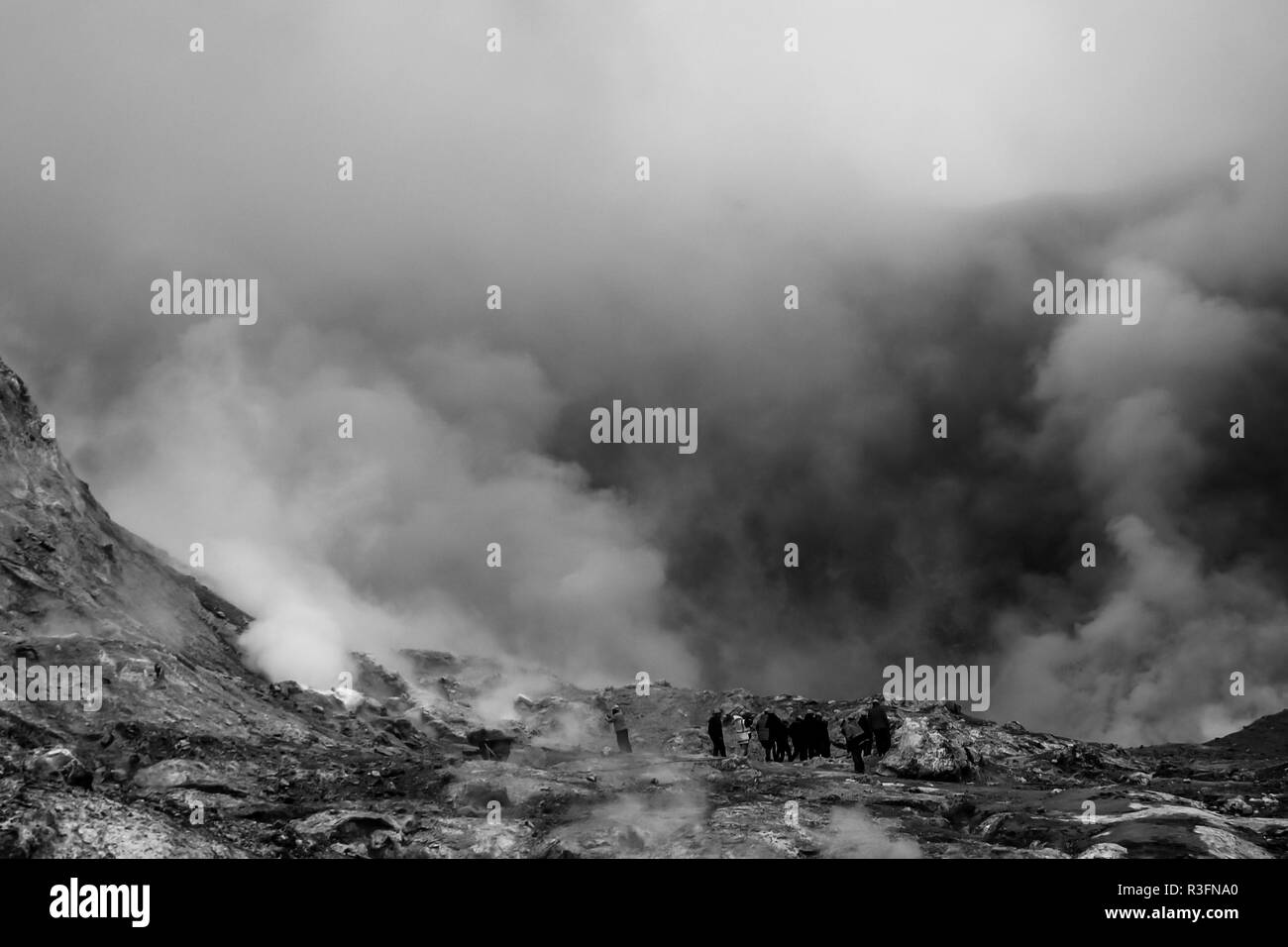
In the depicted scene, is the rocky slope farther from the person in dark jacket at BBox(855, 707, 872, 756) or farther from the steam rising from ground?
the person in dark jacket at BBox(855, 707, 872, 756)

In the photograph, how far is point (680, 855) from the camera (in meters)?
19.9

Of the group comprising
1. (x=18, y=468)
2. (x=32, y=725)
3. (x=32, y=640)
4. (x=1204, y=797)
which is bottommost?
(x=1204, y=797)

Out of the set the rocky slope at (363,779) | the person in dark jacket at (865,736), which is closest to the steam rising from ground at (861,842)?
the rocky slope at (363,779)

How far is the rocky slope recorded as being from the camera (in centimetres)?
1970

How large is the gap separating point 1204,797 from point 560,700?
30.7 meters

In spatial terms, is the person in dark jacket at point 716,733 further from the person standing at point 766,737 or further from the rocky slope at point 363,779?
the rocky slope at point 363,779

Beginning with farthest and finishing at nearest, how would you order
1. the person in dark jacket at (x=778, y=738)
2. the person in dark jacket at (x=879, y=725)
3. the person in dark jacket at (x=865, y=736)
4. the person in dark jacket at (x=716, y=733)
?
the person in dark jacket at (x=778, y=738)
the person in dark jacket at (x=716, y=733)
the person in dark jacket at (x=865, y=736)
the person in dark jacket at (x=879, y=725)

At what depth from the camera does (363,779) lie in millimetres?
24141

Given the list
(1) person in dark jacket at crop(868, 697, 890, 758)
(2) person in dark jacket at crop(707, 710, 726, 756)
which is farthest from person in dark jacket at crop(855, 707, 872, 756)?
(2) person in dark jacket at crop(707, 710, 726, 756)

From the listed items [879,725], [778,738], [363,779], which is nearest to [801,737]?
[778,738]

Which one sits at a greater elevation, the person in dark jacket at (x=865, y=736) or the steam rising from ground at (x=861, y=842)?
the person in dark jacket at (x=865, y=736)

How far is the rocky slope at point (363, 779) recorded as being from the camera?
19703mm
